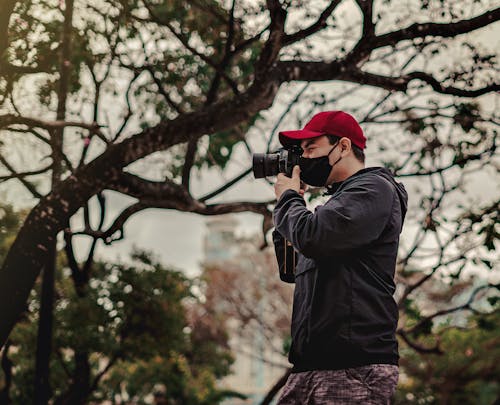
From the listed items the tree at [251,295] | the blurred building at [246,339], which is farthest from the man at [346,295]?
the tree at [251,295]

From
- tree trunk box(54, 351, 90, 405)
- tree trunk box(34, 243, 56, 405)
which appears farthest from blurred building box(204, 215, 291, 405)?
tree trunk box(34, 243, 56, 405)

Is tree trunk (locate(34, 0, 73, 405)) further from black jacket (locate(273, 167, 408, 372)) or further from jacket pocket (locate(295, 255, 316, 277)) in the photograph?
black jacket (locate(273, 167, 408, 372))

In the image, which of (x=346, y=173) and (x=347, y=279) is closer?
(x=347, y=279)

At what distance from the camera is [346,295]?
7.42 ft

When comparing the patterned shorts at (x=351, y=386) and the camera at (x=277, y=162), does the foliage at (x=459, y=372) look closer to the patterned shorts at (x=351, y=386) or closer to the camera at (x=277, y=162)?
the camera at (x=277, y=162)

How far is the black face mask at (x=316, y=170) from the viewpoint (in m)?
2.67

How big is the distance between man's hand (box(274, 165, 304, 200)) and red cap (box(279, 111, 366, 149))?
0.46 ft

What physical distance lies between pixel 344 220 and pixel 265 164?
79 centimetres

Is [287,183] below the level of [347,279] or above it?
above

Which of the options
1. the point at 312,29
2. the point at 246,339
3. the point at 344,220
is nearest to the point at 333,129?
the point at 344,220

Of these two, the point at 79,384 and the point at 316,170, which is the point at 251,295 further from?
the point at 316,170

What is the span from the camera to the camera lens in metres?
2.90

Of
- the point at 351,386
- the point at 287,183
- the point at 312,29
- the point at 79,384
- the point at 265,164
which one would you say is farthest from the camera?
the point at 79,384

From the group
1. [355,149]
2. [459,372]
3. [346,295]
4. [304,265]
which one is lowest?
[346,295]
